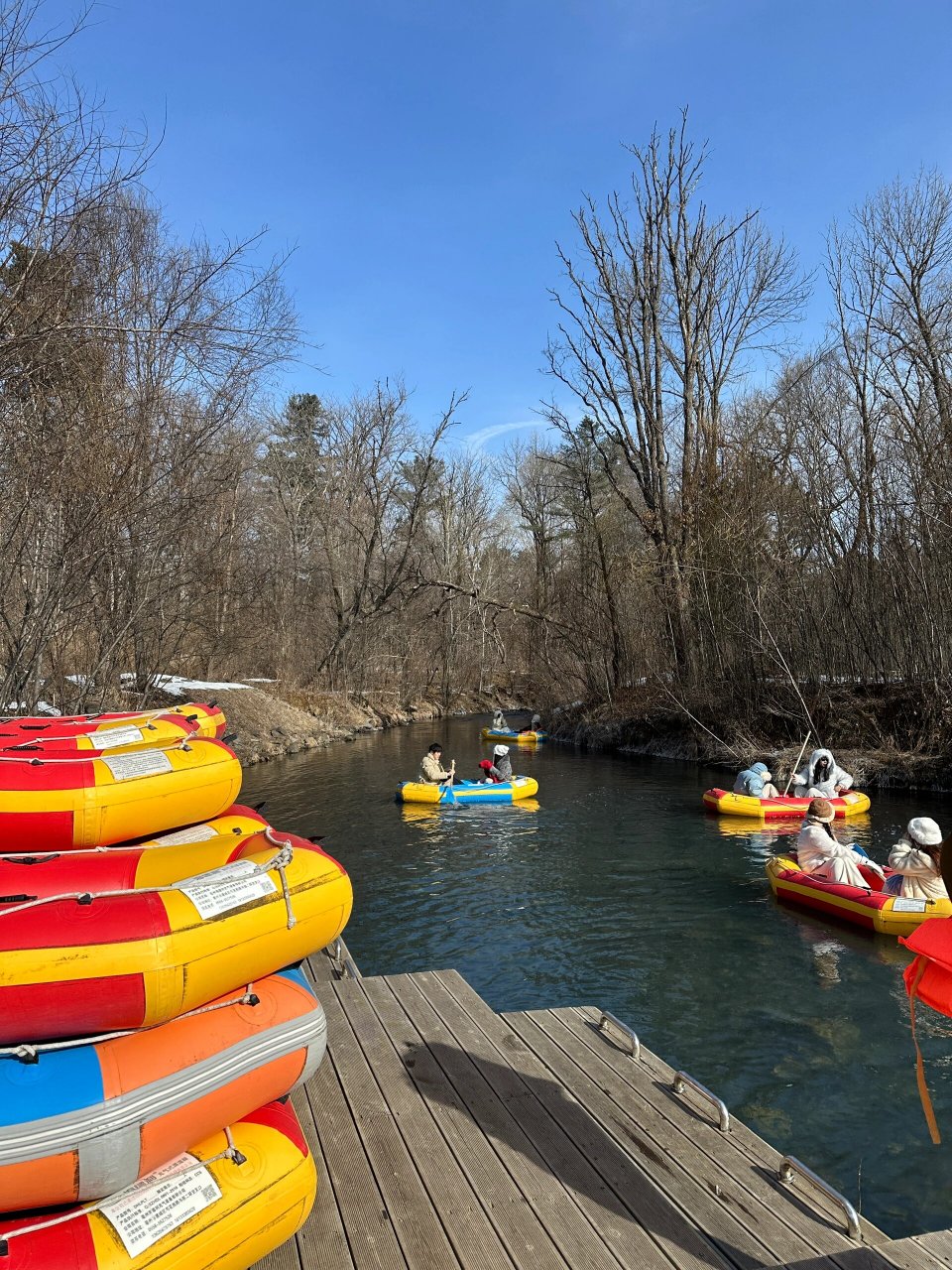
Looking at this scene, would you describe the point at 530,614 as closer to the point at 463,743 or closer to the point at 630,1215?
the point at 463,743

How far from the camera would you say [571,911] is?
927 centimetres

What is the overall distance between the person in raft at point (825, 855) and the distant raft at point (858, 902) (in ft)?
0.32

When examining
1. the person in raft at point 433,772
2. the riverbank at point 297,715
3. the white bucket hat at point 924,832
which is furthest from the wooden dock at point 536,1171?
the riverbank at point 297,715

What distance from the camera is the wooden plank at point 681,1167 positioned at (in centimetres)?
299

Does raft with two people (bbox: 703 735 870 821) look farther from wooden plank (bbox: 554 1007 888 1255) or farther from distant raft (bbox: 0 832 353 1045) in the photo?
distant raft (bbox: 0 832 353 1045)

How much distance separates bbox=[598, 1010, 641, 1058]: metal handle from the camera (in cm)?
445

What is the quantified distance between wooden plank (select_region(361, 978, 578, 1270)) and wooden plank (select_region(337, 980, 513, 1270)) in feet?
0.11

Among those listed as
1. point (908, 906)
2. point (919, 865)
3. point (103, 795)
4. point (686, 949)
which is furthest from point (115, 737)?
point (919, 865)

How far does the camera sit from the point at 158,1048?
271 centimetres

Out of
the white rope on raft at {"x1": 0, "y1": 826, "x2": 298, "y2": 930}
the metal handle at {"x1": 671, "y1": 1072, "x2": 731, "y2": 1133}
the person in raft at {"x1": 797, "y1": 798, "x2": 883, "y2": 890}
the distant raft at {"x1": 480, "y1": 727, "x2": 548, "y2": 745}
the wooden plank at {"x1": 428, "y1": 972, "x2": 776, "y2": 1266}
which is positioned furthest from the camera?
the distant raft at {"x1": 480, "y1": 727, "x2": 548, "y2": 745}

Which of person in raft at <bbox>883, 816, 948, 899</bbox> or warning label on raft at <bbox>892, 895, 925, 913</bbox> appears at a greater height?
person in raft at <bbox>883, 816, 948, 899</bbox>

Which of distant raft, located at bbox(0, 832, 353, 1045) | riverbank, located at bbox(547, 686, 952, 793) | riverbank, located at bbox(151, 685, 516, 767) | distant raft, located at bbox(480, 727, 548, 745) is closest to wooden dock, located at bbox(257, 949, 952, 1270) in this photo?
distant raft, located at bbox(0, 832, 353, 1045)

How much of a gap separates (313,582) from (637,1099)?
33.2 m

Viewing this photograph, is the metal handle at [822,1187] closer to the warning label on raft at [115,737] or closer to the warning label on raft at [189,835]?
the warning label on raft at [189,835]
